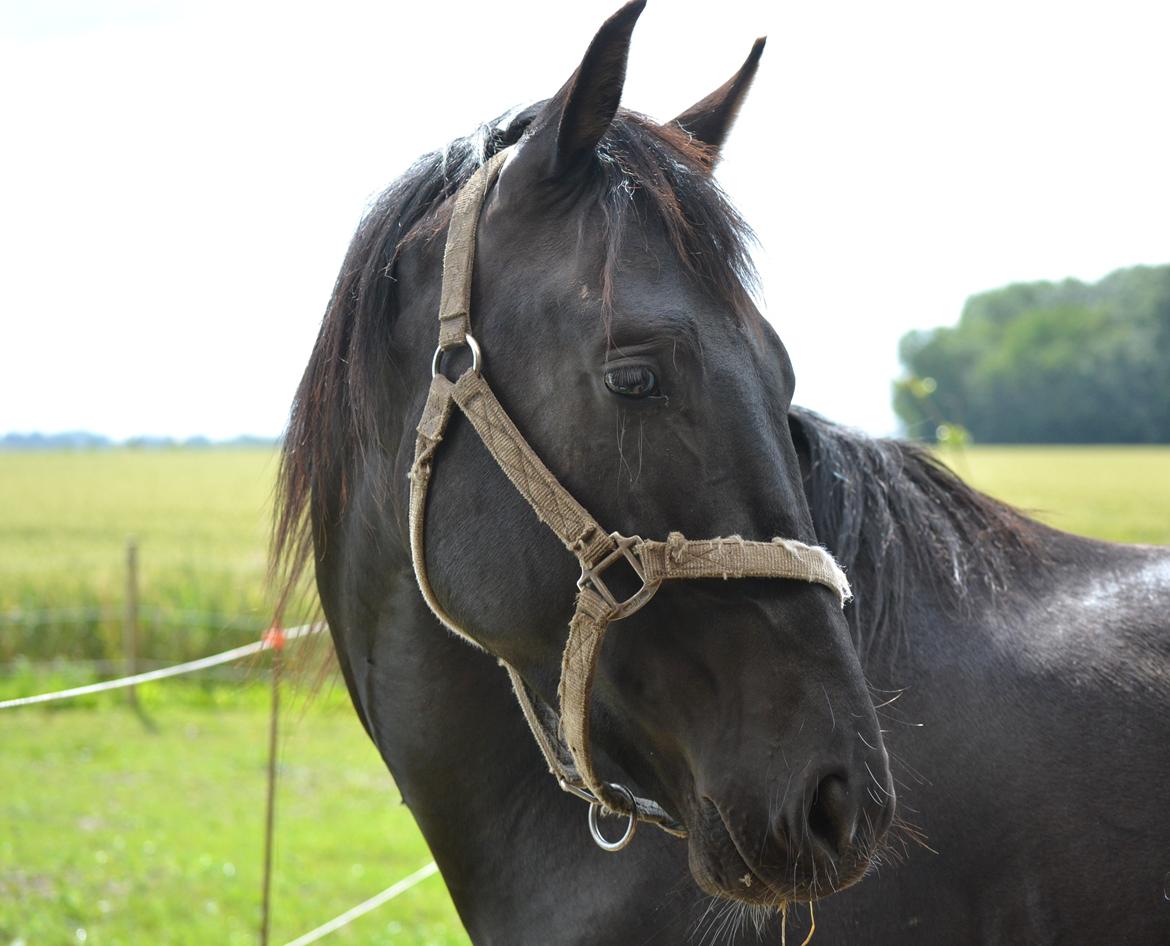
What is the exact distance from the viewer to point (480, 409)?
1.81 m

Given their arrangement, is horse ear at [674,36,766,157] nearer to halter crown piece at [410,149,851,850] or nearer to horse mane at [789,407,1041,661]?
halter crown piece at [410,149,851,850]

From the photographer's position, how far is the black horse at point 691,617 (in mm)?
1636

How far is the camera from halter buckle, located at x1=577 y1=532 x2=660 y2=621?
64.2 inches

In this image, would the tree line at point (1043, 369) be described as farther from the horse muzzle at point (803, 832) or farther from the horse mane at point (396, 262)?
the horse muzzle at point (803, 832)

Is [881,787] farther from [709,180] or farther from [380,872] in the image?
[380,872]

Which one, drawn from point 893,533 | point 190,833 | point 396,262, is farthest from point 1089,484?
point 396,262

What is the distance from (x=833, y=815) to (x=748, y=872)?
17 cm

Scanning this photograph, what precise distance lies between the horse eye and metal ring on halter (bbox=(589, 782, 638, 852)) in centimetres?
72

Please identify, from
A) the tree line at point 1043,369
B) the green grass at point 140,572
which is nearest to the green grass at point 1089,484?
the tree line at point 1043,369

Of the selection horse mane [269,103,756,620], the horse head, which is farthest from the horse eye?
horse mane [269,103,756,620]

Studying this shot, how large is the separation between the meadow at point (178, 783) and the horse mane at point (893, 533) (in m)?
0.58

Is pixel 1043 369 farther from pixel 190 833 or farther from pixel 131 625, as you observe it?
pixel 190 833

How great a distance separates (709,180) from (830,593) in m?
0.84

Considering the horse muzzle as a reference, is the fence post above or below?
below
